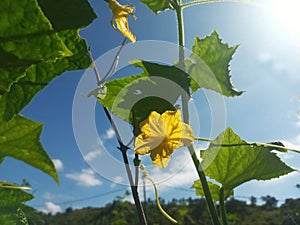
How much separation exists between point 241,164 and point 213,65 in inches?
6.6

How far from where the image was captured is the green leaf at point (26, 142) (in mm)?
452

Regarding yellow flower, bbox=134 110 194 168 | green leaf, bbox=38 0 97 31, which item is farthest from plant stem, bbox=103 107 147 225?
green leaf, bbox=38 0 97 31

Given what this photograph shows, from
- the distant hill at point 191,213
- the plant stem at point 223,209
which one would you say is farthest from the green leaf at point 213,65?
the distant hill at point 191,213

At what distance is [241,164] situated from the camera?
2.23ft

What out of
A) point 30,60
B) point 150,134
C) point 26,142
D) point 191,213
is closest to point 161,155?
point 150,134

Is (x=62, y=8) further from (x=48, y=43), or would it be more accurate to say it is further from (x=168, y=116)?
(x=168, y=116)

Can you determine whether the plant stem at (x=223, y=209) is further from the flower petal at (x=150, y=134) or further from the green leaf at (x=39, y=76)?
the green leaf at (x=39, y=76)

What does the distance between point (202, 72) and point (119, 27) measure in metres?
0.15

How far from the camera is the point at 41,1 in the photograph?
0.36 meters

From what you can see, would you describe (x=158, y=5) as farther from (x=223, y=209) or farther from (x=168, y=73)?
(x=223, y=209)

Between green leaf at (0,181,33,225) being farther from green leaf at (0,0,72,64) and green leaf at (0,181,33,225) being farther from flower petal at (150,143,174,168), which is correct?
green leaf at (0,0,72,64)

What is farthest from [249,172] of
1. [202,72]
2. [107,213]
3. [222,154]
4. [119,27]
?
[107,213]

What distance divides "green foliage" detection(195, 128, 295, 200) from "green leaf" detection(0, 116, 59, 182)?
26 cm

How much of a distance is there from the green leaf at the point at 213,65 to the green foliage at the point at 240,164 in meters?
0.07
